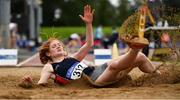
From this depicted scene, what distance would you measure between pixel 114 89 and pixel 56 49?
1.41 m

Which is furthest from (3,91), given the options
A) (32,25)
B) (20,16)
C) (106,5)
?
(106,5)

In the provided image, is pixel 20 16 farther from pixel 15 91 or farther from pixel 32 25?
pixel 15 91

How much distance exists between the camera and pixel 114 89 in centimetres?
938

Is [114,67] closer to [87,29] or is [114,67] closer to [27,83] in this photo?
[87,29]

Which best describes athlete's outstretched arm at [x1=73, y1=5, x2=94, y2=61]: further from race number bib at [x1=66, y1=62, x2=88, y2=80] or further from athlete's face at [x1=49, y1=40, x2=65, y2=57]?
race number bib at [x1=66, y1=62, x2=88, y2=80]

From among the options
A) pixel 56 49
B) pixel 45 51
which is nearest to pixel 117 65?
pixel 56 49

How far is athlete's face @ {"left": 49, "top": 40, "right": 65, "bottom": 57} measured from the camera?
10227mm

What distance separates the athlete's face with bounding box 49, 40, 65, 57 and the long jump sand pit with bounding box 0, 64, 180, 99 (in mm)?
509

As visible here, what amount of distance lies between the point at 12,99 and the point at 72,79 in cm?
188

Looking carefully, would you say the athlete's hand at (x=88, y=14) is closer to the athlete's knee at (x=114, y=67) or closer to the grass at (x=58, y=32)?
the grass at (x=58, y=32)

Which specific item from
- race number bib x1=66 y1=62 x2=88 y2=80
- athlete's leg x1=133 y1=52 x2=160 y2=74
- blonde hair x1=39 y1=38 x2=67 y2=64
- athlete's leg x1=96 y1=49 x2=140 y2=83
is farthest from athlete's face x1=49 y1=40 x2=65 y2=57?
athlete's leg x1=133 y1=52 x2=160 y2=74

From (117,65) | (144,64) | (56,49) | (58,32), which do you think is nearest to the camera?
(117,65)

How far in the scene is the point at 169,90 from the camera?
9195 mm

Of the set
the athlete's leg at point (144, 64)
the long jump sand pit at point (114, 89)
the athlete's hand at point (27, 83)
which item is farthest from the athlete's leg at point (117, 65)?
the athlete's hand at point (27, 83)
